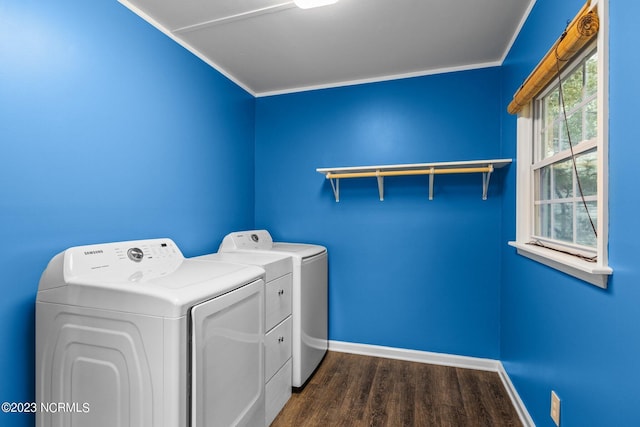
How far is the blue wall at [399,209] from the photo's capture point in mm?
2375

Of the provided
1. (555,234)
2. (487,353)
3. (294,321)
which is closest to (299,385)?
(294,321)

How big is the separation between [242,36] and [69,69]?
3.38 feet

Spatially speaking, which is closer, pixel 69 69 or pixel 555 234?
pixel 69 69

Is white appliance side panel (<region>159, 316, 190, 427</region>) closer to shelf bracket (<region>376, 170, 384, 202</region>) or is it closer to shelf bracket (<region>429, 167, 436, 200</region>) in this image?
shelf bracket (<region>376, 170, 384, 202</region>)

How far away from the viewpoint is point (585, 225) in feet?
4.18

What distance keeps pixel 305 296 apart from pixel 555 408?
4.70 feet

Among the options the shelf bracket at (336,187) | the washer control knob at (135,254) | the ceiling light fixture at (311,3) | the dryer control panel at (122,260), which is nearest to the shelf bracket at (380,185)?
the shelf bracket at (336,187)

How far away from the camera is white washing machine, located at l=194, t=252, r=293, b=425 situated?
1.77 m

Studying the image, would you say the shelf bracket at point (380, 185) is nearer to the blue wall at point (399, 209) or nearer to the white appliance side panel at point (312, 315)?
the blue wall at point (399, 209)

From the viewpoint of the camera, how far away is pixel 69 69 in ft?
4.55

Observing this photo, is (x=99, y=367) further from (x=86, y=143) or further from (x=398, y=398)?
(x=398, y=398)

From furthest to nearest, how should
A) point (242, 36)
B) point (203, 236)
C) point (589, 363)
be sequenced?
1. point (203, 236)
2. point (242, 36)
3. point (589, 363)

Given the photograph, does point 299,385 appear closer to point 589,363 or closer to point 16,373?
point 16,373

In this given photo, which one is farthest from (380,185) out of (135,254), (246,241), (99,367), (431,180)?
(99,367)
